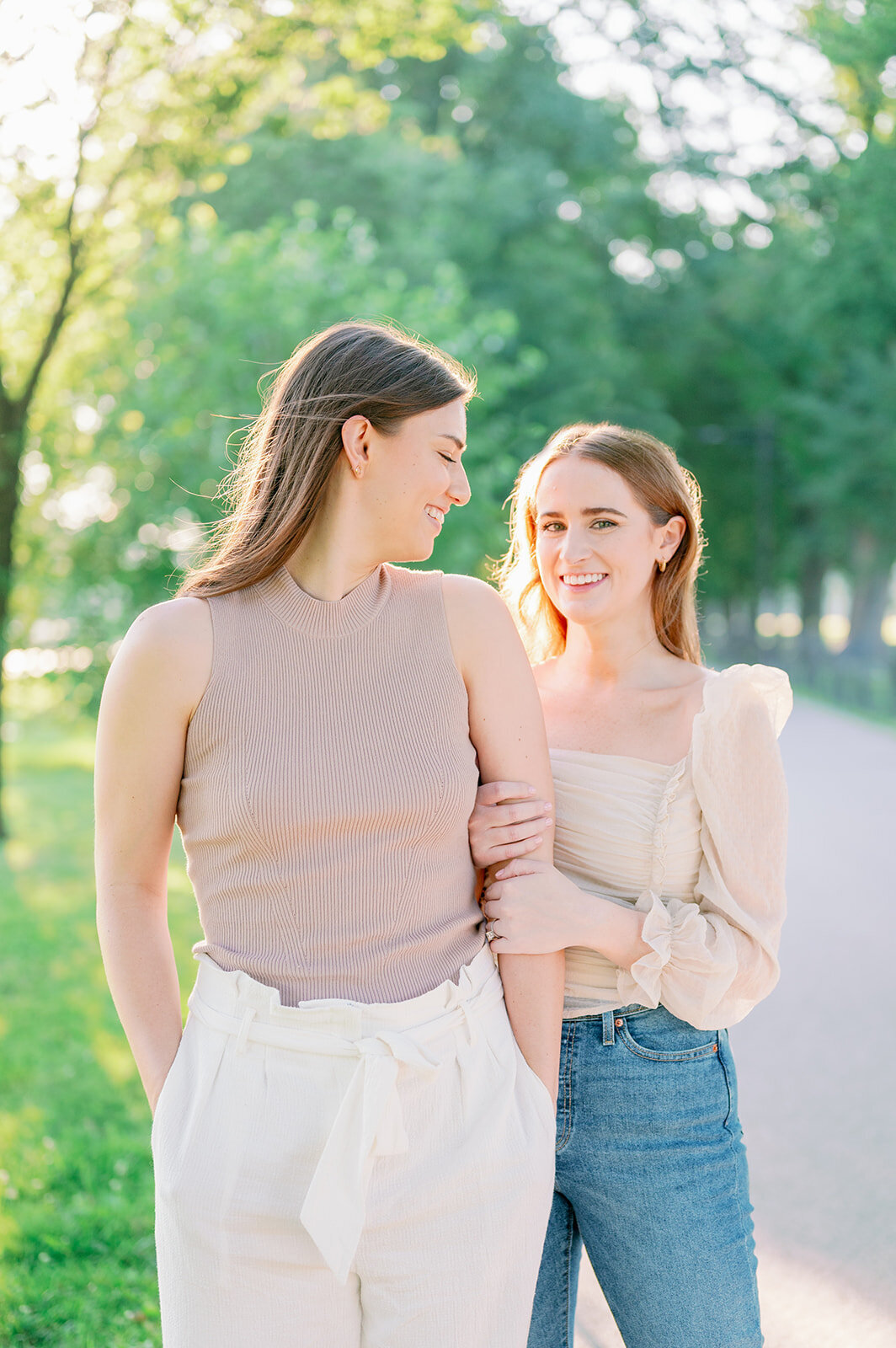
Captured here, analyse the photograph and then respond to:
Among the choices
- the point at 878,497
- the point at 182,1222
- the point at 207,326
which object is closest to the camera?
the point at 182,1222

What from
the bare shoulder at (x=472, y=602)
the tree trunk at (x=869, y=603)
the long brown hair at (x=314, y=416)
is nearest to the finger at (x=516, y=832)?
the bare shoulder at (x=472, y=602)

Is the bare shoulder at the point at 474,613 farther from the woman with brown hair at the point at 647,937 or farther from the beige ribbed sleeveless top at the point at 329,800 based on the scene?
the woman with brown hair at the point at 647,937

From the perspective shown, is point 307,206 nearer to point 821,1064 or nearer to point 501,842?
point 821,1064

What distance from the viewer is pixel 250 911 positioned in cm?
200

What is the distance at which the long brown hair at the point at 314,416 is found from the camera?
210 cm

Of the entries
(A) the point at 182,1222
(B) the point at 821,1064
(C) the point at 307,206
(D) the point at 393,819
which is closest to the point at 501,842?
(D) the point at 393,819

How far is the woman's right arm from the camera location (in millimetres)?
2016

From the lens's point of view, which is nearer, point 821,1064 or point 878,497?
point 821,1064

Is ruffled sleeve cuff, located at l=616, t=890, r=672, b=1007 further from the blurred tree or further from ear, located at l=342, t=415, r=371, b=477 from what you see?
the blurred tree

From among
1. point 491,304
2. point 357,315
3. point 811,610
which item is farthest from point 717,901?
point 811,610

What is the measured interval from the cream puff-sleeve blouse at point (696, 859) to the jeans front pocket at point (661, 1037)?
36 millimetres

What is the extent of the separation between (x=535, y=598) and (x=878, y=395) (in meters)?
26.2

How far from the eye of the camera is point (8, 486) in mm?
11430

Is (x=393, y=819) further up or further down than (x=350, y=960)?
further up
